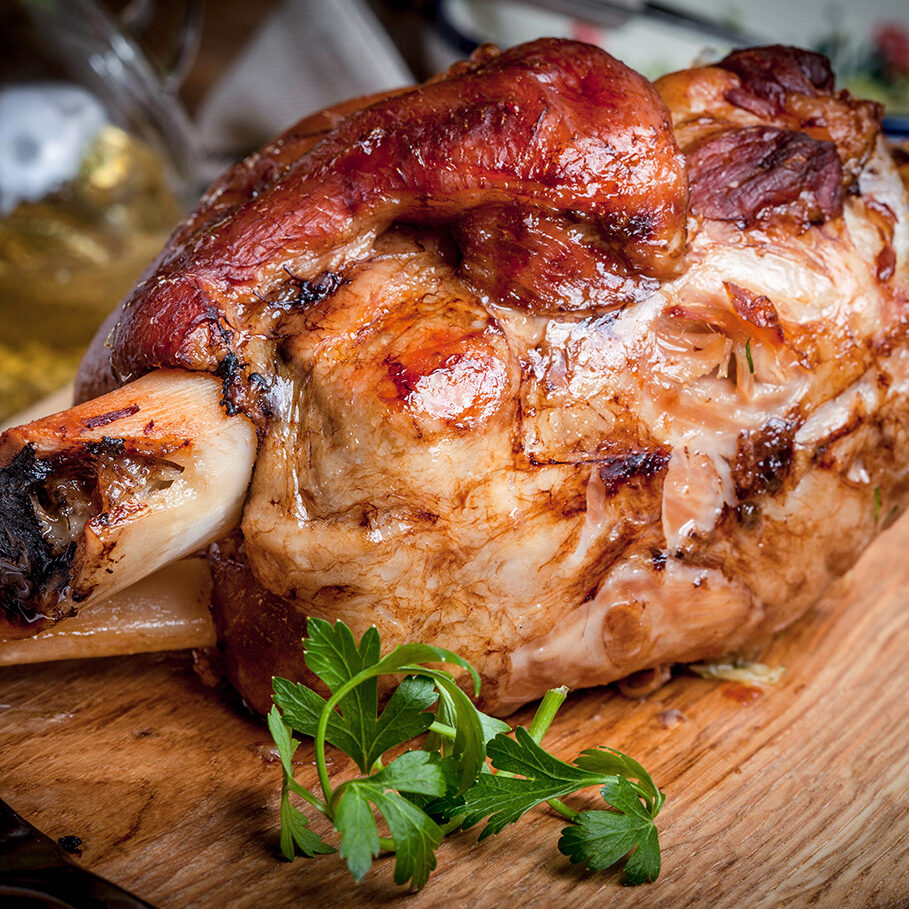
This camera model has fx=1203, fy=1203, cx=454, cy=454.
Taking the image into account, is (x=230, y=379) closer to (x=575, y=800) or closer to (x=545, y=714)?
(x=545, y=714)

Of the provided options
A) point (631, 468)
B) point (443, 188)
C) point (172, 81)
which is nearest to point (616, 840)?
point (631, 468)

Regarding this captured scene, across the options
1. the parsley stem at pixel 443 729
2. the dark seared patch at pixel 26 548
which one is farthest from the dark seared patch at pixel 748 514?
the dark seared patch at pixel 26 548

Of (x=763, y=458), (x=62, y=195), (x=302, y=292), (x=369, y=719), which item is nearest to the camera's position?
(x=369, y=719)

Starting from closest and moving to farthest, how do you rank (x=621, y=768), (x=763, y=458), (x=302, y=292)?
(x=621, y=768) → (x=302, y=292) → (x=763, y=458)

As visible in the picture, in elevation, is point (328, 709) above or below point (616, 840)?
above

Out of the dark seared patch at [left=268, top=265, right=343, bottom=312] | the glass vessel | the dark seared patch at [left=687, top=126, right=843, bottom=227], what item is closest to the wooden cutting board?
the dark seared patch at [left=268, top=265, right=343, bottom=312]

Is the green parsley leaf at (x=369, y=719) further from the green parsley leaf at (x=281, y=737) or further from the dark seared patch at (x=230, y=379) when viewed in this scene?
the dark seared patch at (x=230, y=379)
